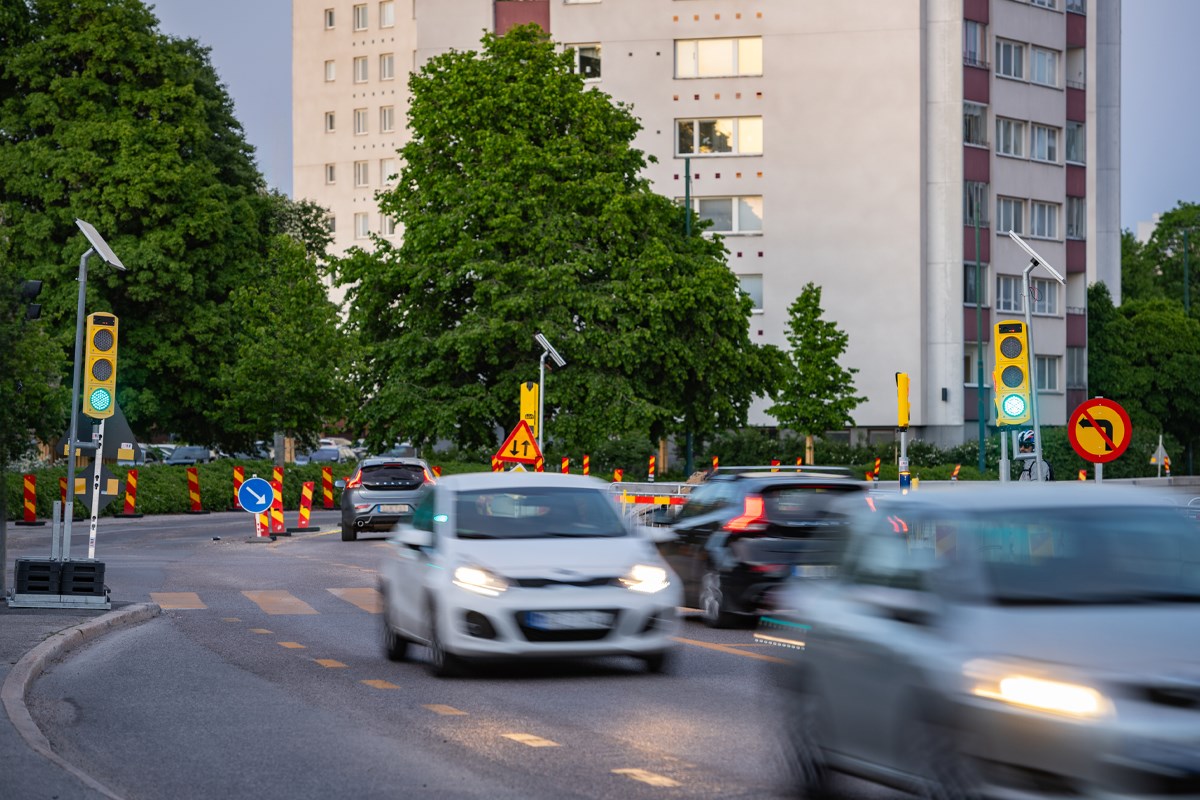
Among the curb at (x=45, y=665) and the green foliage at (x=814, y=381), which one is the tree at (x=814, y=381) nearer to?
the green foliage at (x=814, y=381)

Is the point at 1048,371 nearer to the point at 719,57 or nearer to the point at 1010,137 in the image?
the point at 1010,137

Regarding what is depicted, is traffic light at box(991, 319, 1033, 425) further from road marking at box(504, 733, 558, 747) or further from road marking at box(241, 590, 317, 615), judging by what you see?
road marking at box(504, 733, 558, 747)

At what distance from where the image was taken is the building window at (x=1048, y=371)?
74.8 metres

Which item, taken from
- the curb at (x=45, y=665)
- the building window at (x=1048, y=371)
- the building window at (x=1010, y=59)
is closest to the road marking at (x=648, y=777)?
the curb at (x=45, y=665)

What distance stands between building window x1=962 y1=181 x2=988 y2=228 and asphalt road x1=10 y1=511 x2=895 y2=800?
174 ft

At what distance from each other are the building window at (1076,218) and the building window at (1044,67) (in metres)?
4.72

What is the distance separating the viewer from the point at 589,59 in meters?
72.5

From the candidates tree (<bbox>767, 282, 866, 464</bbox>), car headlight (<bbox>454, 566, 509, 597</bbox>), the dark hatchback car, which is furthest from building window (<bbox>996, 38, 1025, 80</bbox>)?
car headlight (<bbox>454, 566, 509, 597</bbox>)

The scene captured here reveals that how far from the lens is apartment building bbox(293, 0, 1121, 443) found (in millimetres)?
70000

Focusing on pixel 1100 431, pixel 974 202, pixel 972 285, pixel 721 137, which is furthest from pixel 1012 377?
pixel 721 137

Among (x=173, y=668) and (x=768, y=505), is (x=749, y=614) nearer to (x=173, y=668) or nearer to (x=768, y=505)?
(x=768, y=505)

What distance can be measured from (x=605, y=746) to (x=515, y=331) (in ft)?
128

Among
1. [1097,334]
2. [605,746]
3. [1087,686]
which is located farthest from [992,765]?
[1097,334]

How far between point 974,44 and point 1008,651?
66.7 m
